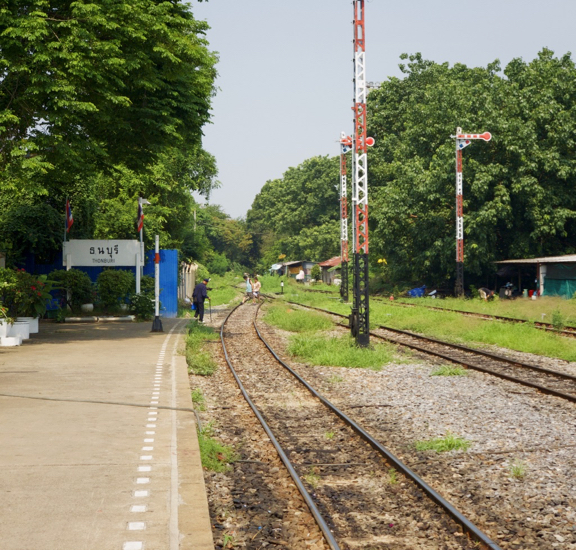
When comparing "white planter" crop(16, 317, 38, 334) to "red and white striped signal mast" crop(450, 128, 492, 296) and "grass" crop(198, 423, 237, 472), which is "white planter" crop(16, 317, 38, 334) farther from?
"red and white striped signal mast" crop(450, 128, 492, 296)

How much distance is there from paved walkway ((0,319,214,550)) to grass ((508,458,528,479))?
3129 mm

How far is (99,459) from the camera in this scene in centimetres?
706

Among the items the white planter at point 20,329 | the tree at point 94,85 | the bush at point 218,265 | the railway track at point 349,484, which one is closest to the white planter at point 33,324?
the white planter at point 20,329

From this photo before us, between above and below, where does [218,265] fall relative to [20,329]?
above

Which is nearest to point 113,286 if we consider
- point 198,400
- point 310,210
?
point 198,400

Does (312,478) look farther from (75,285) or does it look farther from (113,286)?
(75,285)

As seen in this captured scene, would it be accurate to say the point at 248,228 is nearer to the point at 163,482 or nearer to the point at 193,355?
the point at 193,355

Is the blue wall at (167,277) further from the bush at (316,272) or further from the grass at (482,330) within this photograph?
the bush at (316,272)

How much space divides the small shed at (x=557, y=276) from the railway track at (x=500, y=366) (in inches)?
560

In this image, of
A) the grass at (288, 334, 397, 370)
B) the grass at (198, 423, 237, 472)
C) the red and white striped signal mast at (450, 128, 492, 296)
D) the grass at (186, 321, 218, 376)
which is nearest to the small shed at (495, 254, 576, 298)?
the red and white striped signal mast at (450, 128, 492, 296)

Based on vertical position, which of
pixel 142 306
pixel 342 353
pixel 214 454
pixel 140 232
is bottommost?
pixel 214 454

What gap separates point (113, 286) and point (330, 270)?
51.0m

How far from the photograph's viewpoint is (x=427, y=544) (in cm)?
563

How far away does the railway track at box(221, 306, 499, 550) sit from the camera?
580cm
